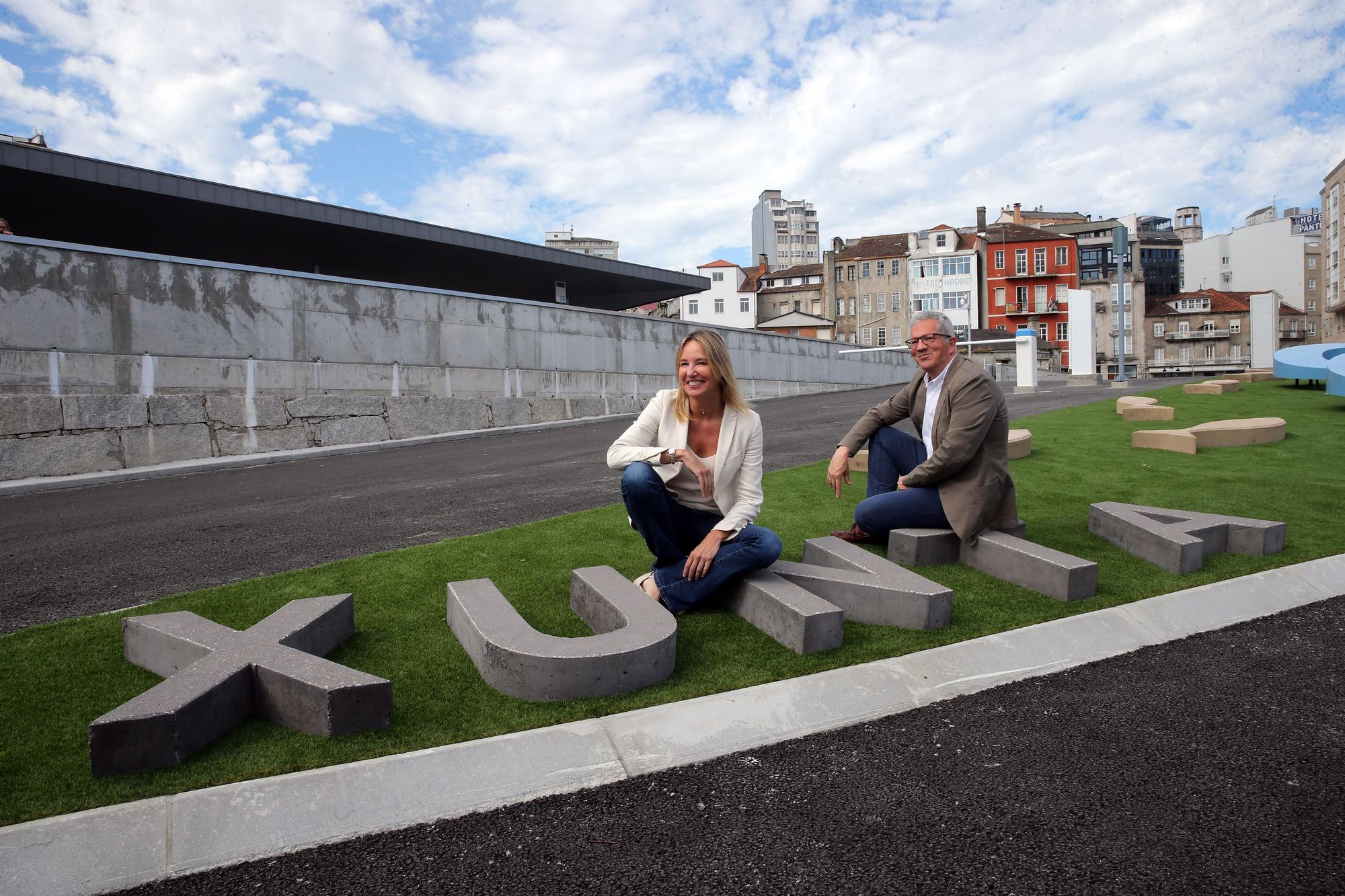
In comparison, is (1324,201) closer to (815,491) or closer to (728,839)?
(815,491)

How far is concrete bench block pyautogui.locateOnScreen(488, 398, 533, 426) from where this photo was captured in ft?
63.6

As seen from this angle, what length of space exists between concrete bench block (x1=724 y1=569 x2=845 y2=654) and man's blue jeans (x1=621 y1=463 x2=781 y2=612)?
0.14m

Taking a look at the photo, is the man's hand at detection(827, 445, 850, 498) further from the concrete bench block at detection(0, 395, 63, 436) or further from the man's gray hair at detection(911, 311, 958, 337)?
the concrete bench block at detection(0, 395, 63, 436)

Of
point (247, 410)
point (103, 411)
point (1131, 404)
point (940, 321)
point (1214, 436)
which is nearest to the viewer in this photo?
point (940, 321)

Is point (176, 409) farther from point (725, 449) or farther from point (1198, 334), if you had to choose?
point (1198, 334)

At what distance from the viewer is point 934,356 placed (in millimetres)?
5637

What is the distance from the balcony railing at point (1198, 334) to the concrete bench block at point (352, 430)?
360 feet

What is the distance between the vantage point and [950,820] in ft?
8.91

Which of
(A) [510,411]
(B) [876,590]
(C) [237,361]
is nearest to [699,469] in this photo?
(B) [876,590]

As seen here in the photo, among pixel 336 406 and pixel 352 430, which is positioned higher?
pixel 336 406

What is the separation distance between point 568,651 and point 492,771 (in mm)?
681

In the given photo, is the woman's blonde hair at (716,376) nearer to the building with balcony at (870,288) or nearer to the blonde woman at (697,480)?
the blonde woman at (697,480)

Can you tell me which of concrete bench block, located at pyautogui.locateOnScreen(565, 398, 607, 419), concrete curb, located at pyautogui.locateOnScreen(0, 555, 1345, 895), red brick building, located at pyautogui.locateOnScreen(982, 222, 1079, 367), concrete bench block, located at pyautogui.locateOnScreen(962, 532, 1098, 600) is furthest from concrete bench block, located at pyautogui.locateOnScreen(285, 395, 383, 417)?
red brick building, located at pyautogui.locateOnScreen(982, 222, 1079, 367)

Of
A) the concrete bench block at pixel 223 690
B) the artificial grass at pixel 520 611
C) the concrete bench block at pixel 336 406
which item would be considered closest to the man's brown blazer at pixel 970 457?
the artificial grass at pixel 520 611
